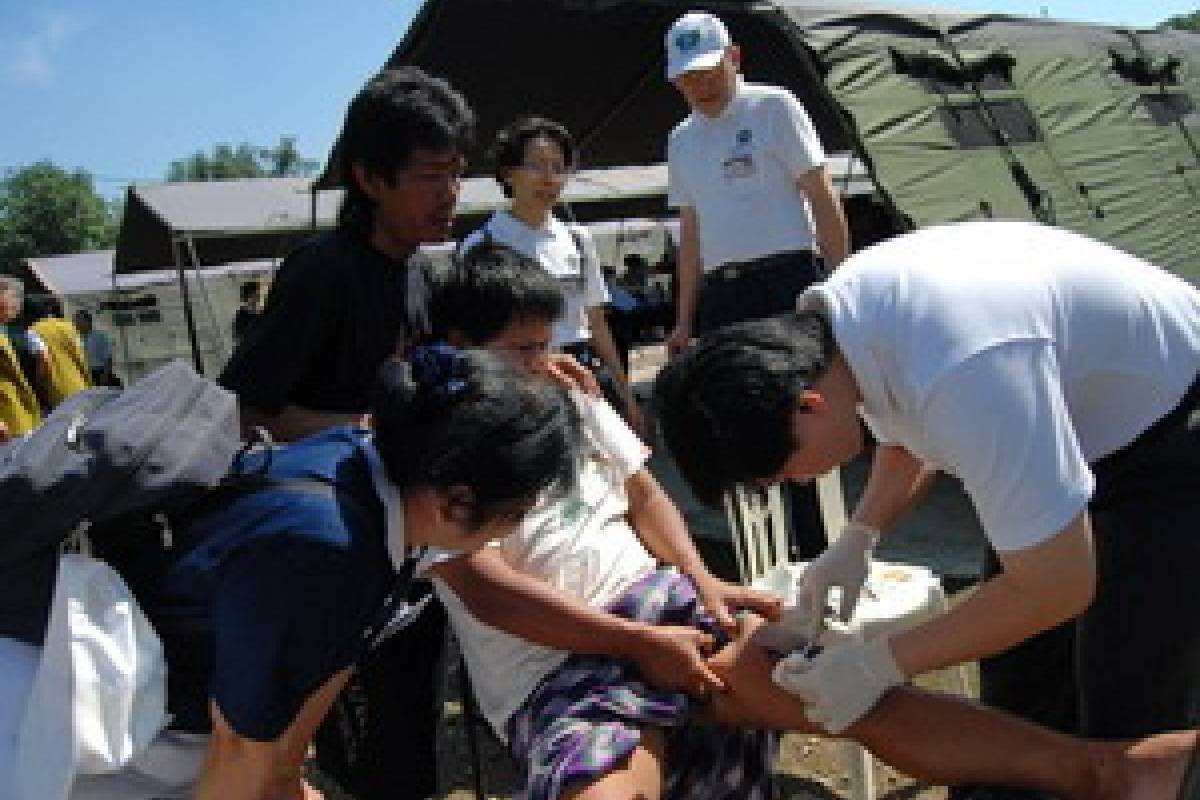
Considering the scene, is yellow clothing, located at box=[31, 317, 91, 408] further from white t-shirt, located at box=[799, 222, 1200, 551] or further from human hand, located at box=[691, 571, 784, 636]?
white t-shirt, located at box=[799, 222, 1200, 551]

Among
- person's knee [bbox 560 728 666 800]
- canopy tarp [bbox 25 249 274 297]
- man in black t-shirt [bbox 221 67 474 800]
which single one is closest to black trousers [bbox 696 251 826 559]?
man in black t-shirt [bbox 221 67 474 800]

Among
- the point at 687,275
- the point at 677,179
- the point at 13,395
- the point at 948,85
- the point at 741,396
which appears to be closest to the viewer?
the point at 741,396

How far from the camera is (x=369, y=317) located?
200 centimetres

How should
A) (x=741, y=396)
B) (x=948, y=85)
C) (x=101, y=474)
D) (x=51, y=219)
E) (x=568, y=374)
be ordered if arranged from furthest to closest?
(x=51, y=219)
(x=948, y=85)
(x=568, y=374)
(x=741, y=396)
(x=101, y=474)

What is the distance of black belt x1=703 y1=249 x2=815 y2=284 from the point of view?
3.42 meters

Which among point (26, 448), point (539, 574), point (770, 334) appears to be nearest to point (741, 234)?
point (539, 574)

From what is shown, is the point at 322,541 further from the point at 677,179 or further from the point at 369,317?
the point at 677,179

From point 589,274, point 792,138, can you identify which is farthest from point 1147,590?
point 589,274

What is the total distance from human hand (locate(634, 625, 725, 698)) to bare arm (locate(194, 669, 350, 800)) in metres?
0.51

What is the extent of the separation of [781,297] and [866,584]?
143cm

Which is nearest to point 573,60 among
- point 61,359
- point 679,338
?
point 61,359

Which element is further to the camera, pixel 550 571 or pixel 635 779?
pixel 550 571

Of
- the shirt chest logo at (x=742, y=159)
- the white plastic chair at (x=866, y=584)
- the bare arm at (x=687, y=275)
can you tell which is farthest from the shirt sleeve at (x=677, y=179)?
the white plastic chair at (x=866, y=584)

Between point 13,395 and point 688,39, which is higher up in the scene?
point 688,39
